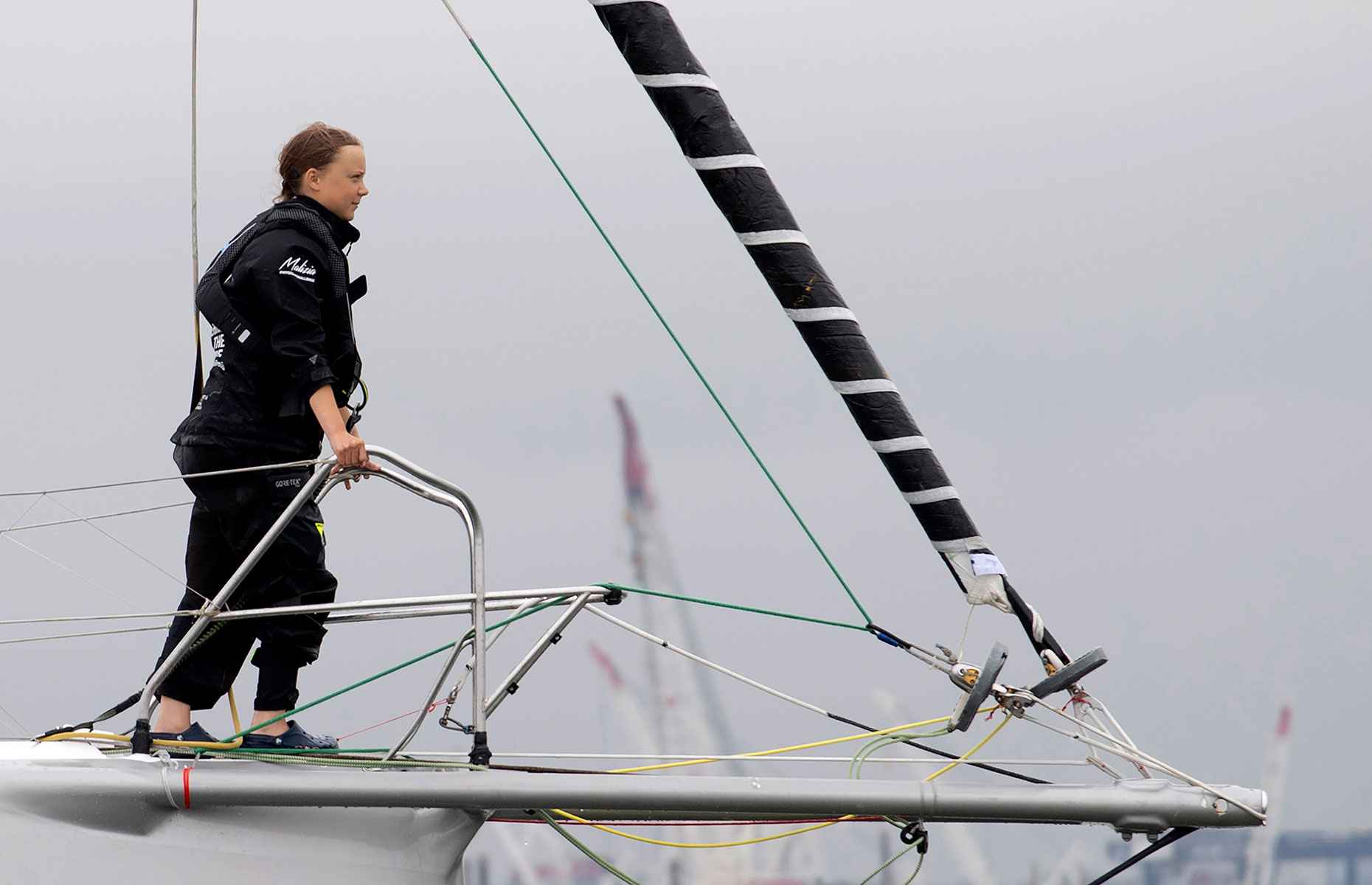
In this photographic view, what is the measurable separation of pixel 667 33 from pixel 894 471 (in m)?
1.42

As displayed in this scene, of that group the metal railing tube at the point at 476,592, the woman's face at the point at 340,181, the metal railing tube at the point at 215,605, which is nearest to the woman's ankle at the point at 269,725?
the metal railing tube at the point at 215,605

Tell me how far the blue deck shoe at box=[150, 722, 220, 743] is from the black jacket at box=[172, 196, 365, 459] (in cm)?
77

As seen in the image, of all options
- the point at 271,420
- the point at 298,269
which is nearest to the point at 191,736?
the point at 271,420

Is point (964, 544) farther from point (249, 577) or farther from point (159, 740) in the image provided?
point (159, 740)

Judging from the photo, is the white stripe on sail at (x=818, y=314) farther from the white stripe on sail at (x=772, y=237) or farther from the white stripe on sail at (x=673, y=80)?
the white stripe on sail at (x=673, y=80)

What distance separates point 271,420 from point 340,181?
677 mm

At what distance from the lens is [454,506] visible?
397cm

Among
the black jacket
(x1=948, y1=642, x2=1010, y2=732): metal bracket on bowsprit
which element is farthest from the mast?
the black jacket

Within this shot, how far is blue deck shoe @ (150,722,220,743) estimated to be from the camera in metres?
4.08

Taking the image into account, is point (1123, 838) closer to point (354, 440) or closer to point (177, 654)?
point (354, 440)

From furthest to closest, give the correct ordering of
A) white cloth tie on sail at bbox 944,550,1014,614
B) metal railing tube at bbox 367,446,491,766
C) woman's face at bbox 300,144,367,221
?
white cloth tie on sail at bbox 944,550,1014,614
woman's face at bbox 300,144,367,221
metal railing tube at bbox 367,446,491,766

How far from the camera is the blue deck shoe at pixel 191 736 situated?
13.4ft

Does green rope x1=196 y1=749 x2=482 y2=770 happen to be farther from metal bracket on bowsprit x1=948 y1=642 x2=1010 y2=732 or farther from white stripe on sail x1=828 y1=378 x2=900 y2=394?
white stripe on sail x1=828 y1=378 x2=900 y2=394

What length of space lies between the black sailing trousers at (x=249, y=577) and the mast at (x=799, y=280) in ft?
4.68
